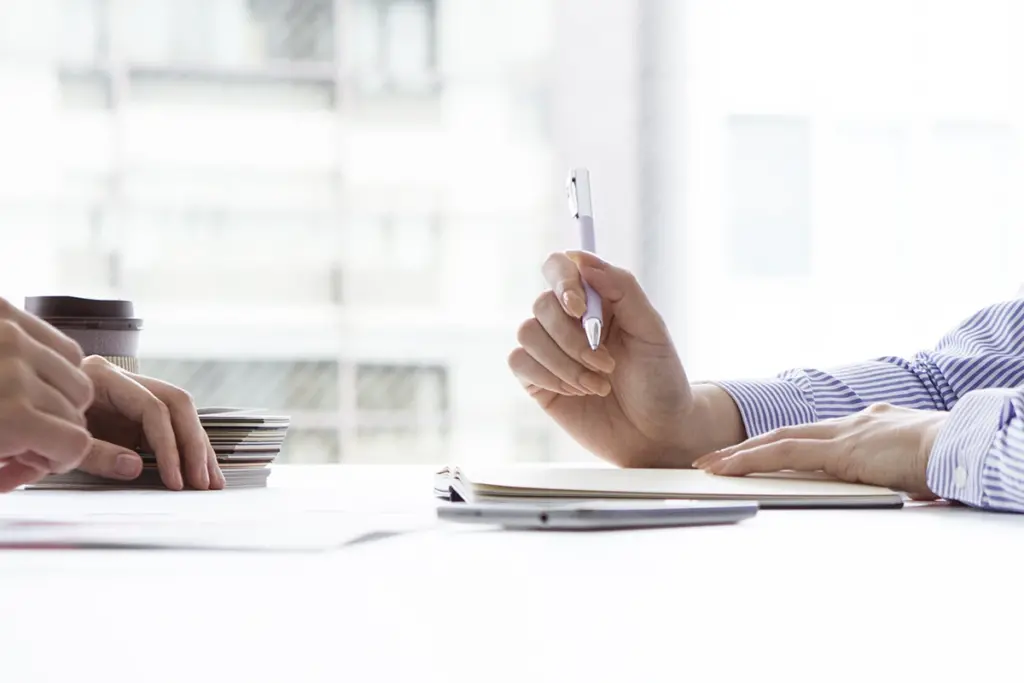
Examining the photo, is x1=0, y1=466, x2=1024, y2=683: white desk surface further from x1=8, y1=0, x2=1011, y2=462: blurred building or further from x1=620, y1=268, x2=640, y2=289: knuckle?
x1=8, y1=0, x2=1011, y2=462: blurred building

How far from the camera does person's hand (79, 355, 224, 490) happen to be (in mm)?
842

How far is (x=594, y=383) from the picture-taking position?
104 cm

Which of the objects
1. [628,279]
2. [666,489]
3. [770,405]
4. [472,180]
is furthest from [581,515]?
[472,180]

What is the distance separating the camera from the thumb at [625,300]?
995 millimetres

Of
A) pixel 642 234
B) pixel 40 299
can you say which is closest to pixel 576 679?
pixel 40 299

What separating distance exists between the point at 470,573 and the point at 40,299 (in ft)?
2.28

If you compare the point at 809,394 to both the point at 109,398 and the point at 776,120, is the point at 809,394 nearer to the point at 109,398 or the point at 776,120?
the point at 109,398

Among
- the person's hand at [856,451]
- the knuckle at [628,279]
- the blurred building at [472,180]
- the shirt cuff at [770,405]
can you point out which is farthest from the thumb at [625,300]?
the blurred building at [472,180]

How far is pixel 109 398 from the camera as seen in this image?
0.87 m

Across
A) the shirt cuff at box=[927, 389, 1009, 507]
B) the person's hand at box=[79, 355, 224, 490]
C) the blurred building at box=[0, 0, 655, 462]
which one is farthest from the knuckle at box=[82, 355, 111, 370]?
the blurred building at box=[0, 0, 655, 462]

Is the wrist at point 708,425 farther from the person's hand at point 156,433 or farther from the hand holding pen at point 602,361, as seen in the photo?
the person's hand at point 156,433

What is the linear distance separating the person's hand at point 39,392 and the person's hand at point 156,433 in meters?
0.26

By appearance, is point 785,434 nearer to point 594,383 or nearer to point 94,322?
point 594,383

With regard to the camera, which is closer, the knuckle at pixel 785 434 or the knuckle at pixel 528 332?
the knuckle at pixel 785 434
